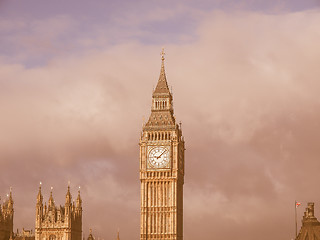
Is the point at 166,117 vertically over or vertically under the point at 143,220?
over

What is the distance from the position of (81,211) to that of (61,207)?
5.05 meters

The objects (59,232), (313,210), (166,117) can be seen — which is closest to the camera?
(313,210)

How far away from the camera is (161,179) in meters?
162

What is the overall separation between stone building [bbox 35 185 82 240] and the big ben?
12.6 meters

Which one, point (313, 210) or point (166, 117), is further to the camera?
point (166, 117)

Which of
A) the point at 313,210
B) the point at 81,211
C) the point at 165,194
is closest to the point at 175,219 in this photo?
the point at 165,194

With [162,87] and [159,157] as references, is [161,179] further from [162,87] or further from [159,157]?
[162,87]

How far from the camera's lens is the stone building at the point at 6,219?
156 meters

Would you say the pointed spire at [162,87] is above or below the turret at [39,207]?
above

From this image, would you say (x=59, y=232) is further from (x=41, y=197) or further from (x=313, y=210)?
(x=313, y=210)

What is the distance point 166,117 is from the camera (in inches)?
6526

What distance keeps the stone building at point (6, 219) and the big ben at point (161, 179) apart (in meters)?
22.4

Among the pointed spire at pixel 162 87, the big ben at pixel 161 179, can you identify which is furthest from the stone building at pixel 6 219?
the pointed spire at pixel 162 87

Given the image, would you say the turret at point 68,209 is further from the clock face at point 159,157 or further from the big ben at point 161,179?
the clock face at point 159,157
